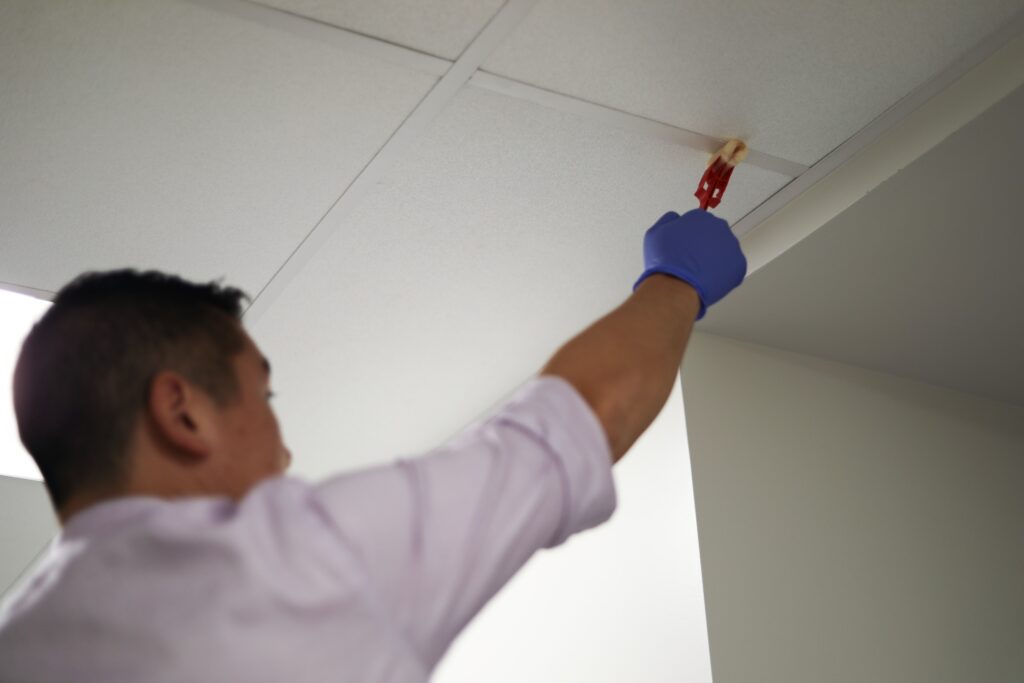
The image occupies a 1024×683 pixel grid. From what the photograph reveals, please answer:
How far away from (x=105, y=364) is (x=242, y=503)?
191 millimetres

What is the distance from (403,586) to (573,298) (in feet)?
3.87

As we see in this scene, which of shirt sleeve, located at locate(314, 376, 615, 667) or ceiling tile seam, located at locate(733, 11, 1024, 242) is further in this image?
ceiling tile seam, located at locate(733, 11, 1024, 242)

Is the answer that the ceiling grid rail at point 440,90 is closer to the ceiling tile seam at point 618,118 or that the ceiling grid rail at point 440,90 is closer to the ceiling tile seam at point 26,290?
the ceiling tile seam at point 618,118

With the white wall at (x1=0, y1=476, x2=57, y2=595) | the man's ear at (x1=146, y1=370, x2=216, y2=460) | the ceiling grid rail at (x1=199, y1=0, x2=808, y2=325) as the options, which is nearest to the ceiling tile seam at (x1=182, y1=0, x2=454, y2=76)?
the ceiling grid rail at (x1=199, y1=0, x2=808, y2=325)

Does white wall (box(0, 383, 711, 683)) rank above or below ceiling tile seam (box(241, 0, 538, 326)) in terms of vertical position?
below

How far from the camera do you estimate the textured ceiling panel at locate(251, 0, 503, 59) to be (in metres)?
1.15

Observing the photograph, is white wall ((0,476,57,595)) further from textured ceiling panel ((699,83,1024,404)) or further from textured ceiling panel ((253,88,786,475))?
textured ceiling panel ((699,83,1024,404))

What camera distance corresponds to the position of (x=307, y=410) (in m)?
2.16

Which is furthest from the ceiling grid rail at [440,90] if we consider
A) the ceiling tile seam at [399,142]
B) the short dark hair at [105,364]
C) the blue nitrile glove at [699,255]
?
the short dark hair at [105,364]

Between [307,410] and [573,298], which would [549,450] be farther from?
[307,410]

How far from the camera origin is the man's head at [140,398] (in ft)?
2.31

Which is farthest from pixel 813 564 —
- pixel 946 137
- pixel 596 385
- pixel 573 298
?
pixel 596 385

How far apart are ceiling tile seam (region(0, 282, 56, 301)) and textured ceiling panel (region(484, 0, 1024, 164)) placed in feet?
3.08

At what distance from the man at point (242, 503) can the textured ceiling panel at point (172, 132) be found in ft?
1.69
